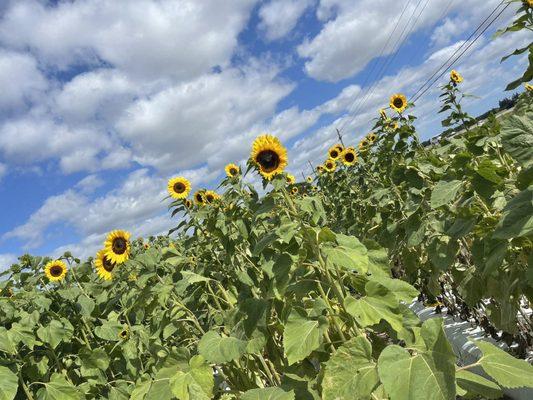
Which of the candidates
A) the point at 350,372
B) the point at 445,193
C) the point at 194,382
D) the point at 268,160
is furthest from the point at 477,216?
the point at 194,382

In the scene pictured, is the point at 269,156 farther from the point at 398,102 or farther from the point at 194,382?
the point at 398,102

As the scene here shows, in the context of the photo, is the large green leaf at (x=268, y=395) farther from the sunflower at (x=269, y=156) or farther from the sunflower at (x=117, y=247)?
the sunflower at (x=117, y=247)

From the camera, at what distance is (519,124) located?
1832 millimetres

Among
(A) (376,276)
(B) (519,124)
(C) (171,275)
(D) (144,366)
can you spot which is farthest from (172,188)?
(B) (519,124)

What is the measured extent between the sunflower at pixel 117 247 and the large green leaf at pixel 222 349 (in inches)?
93.3

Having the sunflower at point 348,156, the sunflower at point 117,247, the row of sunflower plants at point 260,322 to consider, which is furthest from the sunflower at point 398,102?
the sunflower at point 117,247

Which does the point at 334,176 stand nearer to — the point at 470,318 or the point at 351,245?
the point at 470,318

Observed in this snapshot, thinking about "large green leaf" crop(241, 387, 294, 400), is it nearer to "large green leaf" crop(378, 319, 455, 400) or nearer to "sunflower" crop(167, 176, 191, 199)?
"large green leaf" crop(378, 319, 455, 400)

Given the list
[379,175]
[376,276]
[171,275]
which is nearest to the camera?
[376,276]

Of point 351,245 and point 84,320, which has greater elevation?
point 84,320

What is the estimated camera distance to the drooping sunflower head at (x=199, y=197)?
181 inches

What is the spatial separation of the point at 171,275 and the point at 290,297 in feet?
→ 6.24

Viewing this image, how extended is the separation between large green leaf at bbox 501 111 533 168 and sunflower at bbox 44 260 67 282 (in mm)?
4169

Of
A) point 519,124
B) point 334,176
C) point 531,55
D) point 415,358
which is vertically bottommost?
point 415,358
